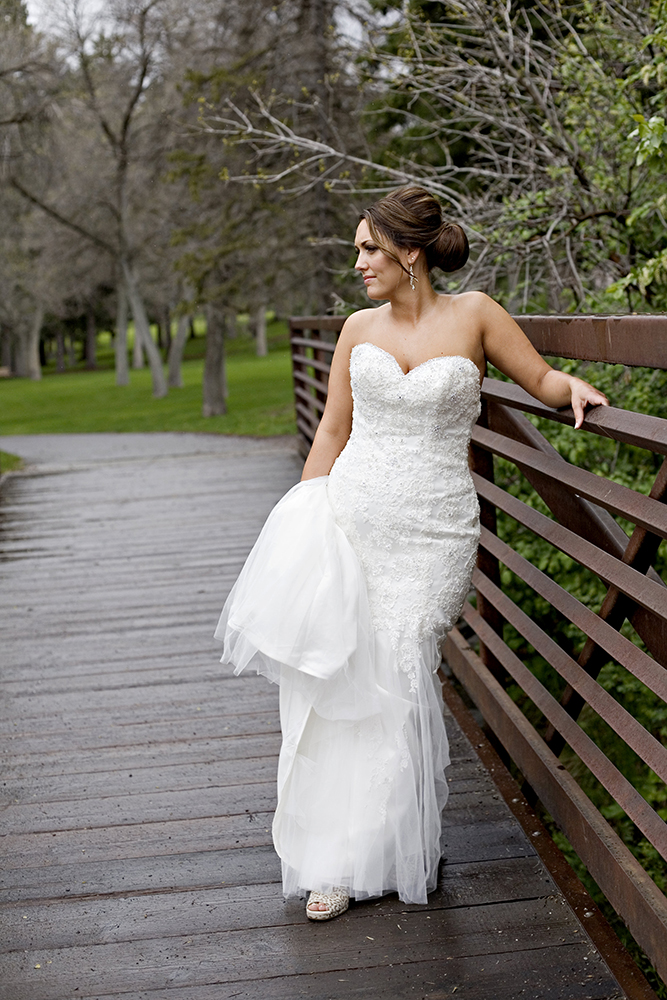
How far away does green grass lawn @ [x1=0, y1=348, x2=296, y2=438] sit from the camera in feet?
69.1

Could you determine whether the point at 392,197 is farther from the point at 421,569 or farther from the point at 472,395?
the point at 421,569

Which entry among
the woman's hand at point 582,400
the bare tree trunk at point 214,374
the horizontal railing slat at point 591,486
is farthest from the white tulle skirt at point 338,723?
the bare tree trunk at point 214,374

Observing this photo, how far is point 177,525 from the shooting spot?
786 cm

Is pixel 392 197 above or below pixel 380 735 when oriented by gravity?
above

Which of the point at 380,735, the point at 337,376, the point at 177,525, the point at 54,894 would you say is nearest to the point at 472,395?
the point at 337,376

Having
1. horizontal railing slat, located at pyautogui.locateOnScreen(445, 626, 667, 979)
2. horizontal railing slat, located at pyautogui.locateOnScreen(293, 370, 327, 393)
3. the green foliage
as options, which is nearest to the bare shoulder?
horizontal railing slat, located at pyautogui.locateOnScreen(445, 626, 667, 979)

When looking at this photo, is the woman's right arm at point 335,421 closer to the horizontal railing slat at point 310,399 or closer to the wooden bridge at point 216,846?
the wooden bridge at point 216,846

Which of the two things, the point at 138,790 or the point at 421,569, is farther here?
the point at 138,790

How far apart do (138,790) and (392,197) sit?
2.09m

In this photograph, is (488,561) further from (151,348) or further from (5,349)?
(5,349)

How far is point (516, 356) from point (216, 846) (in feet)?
5.46

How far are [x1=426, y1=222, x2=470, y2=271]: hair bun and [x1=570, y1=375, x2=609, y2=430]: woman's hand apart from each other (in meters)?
0.48

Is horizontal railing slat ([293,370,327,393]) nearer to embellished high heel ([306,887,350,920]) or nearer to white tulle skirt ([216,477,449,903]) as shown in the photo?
white tulle skirt ([216,477,449,903])

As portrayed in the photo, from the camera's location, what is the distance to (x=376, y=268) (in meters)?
2.68
